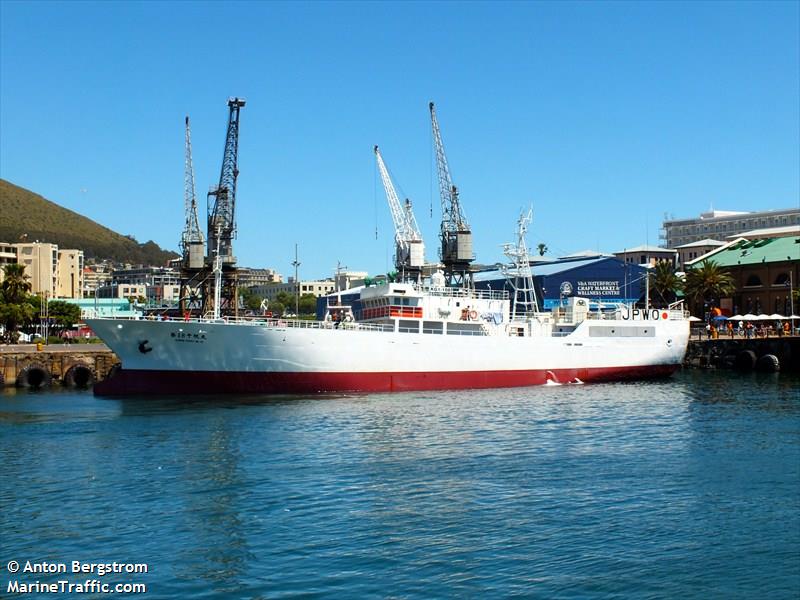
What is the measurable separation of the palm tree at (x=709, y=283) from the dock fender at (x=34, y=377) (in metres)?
64.2

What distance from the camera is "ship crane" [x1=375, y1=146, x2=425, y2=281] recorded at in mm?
69500

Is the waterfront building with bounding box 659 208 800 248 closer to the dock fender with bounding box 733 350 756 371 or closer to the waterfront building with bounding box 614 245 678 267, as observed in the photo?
the waterfront building with bounding box 614 245 678 267

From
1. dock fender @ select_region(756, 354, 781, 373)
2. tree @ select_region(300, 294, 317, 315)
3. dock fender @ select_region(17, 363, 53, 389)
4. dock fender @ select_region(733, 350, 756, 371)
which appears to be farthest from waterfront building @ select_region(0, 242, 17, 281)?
dock fender @ select_region(756, 354, 781, 373)

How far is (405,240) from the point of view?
71.2 m

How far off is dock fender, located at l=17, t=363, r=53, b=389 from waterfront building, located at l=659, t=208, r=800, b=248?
402ft

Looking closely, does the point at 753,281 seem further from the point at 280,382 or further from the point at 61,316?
the point at 61,316

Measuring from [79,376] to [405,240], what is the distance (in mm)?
28060

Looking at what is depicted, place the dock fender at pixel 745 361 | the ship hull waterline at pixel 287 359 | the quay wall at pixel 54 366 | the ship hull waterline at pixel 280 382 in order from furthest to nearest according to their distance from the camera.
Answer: the dock fender at pixel 745 361 < the quay wall at pixel 54 366 < the ship hull waterline at pixel 280 382 < the ship hull waterline at pixel 287 359

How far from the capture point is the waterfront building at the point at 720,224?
151200 millimetres

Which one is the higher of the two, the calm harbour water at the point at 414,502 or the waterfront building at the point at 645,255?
the waterfront building at the point at 645,255

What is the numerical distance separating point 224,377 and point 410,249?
2511cm

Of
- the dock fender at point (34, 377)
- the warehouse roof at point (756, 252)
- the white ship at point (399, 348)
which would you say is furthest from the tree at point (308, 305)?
the white ship at point (399, 348)

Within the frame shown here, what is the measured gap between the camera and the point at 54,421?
39.2 metres

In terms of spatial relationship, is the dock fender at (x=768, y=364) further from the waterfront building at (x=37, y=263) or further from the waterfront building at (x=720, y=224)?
the waterfront building at (x=37, y=263)
